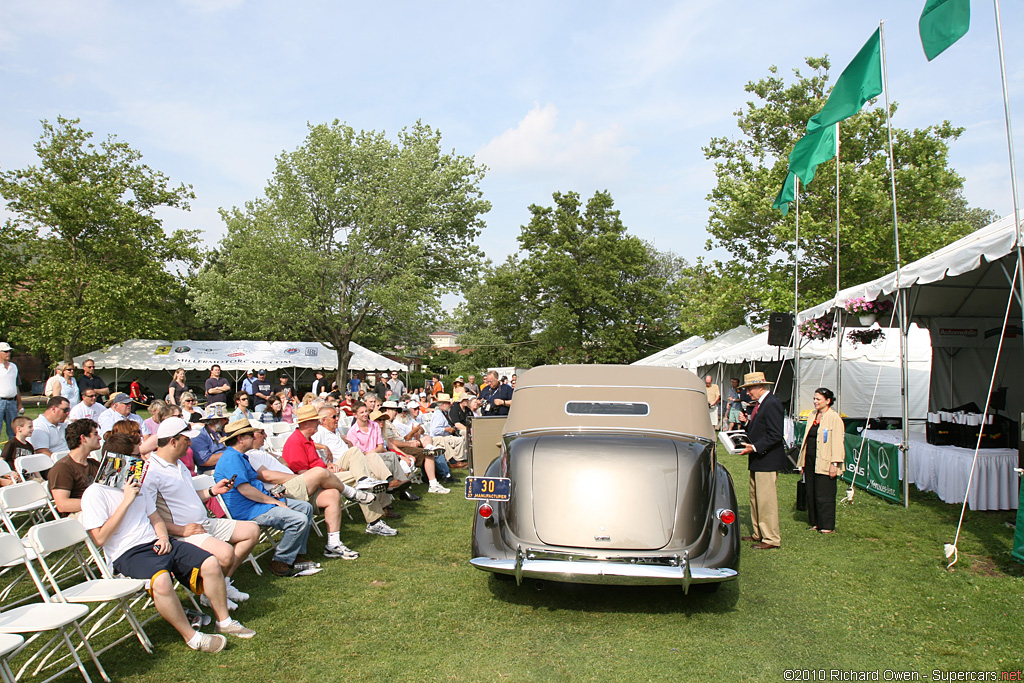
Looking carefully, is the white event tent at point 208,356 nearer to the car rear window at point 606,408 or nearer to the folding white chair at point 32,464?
the folding white chair at point 32,464

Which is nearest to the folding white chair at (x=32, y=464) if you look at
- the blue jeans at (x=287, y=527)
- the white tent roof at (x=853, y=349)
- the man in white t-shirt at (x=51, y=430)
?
the man in white t-shirt at (x=51, y=430)

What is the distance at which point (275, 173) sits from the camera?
3519 centimetres

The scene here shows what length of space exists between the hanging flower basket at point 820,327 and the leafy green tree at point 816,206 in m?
8.21

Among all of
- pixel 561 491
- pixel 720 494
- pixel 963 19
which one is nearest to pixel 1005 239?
pixel 963 19

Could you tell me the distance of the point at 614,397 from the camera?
247 inches

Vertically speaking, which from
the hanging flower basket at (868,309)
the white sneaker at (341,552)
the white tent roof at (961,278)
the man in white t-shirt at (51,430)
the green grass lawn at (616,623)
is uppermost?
the white tent roof at (961,278)

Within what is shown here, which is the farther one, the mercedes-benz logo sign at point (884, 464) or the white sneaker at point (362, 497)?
the mercedes-benz logo sign at point (884, 464)

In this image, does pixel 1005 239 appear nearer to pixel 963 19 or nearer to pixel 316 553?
pixel 963 19

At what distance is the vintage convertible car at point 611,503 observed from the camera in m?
4.98

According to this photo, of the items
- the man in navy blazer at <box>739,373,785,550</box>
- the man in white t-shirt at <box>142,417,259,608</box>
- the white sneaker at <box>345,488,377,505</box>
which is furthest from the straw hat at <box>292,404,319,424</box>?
the man in navy blazer at <box>739,373,785,550</box>

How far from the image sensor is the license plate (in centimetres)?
547

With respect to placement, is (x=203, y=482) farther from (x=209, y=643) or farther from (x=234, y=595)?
(x=209, y=643)

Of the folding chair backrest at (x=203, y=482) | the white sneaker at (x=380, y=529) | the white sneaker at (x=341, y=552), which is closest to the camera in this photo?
the folding chair backrest at (x=203, y=482)

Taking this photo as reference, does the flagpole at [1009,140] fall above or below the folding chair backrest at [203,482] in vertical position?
above
